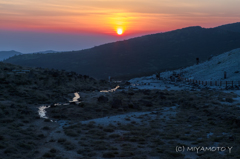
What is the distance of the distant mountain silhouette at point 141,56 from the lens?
148m

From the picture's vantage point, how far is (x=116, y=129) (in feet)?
59.9

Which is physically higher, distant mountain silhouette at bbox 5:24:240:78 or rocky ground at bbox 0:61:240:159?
distant mountain silhouette at bbox 5:24:240:78

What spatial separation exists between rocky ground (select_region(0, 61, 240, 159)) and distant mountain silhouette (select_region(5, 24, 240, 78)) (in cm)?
10804

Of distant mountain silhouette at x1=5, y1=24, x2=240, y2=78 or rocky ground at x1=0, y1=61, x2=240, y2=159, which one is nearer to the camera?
rocky ground at x1=0, y1=61, x2=240, y2=159

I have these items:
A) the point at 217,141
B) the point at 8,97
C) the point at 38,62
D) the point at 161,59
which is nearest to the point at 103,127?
the point at 217,141

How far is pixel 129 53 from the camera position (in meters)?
177

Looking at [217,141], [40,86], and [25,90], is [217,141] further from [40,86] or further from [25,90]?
[40,86]

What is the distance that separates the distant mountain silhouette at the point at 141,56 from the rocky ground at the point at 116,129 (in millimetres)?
108045

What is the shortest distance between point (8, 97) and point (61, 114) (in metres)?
8.72

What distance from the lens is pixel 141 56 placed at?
552 feet

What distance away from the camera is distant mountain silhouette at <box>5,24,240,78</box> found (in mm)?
148250

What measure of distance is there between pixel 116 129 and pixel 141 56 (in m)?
152

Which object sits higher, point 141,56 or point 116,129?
point 141,56

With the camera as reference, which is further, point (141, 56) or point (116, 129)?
point (141, 56)
